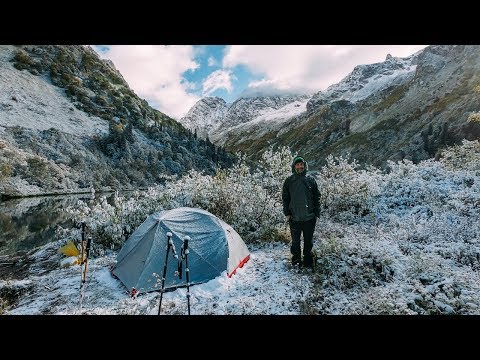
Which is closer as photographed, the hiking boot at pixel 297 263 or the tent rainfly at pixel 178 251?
the tent rainfly at pixel 178 251

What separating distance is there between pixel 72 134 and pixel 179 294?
56263mm

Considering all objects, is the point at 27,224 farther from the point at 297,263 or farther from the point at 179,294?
the point at 297,263

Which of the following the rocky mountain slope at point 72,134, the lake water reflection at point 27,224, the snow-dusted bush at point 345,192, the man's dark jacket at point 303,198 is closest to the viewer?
the man's dark jacket at point 303,198

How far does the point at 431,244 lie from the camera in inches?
378

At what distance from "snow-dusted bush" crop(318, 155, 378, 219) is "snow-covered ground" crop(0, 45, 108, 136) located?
49.4 meters

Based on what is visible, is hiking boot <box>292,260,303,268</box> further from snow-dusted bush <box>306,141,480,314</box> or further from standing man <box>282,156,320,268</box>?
snow-dusted bush <box>306,141,480,314</box>

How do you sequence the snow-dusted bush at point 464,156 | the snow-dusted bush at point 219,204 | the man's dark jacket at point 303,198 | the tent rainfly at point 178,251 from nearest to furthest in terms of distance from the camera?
1. the tent rainfly at point 178,251
2. the man's dark jacket at point 303,198
3. the snow-dusted bush at point 219,204
4. the snow-dusted bush at point 464,156

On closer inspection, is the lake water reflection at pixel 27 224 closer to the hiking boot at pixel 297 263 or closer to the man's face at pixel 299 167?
the hiking boot at pixel 297 263

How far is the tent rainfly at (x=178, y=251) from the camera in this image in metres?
8.19

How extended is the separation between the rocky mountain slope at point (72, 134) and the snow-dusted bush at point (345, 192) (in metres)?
38.0

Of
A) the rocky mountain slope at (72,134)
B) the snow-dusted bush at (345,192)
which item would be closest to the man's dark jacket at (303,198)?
the snow-dusted bush at (345,192)

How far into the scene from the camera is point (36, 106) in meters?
56.9
